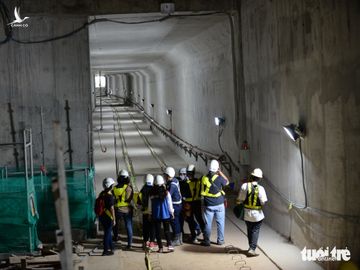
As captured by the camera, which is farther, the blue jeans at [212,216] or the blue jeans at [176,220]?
the blue jeans at [176,220]

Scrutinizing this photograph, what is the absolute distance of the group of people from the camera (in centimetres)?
1216

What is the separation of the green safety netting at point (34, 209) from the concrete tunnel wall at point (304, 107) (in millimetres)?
4625

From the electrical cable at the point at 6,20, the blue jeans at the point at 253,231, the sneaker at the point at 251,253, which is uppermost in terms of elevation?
the electrical cable at the point at 6,20

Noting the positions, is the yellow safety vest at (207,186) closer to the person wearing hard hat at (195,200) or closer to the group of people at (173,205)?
the group of people at (173,205)

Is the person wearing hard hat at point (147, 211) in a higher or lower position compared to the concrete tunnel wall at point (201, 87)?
lower

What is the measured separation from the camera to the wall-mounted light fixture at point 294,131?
11.7 meters

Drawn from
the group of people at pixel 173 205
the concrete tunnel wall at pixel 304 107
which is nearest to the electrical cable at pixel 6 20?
the group of people at pixel 173 205

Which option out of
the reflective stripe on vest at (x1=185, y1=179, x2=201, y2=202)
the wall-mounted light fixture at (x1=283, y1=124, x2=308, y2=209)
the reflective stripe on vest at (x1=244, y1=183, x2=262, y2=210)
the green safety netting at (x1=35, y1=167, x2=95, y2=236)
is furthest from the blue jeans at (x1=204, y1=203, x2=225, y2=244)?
the green safety netting at (x1=35, y1=167, x2=95, y2=236)

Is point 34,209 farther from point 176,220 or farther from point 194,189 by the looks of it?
point 194,189

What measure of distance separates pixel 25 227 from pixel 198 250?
3.78 metres

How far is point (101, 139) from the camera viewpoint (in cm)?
3881

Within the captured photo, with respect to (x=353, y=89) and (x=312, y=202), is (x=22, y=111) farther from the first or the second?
(x=353, y=89)

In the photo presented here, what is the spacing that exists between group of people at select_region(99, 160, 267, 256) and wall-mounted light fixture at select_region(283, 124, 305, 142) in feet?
3.51

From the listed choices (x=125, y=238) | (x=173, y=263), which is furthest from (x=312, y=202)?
(x=125, y=238)
